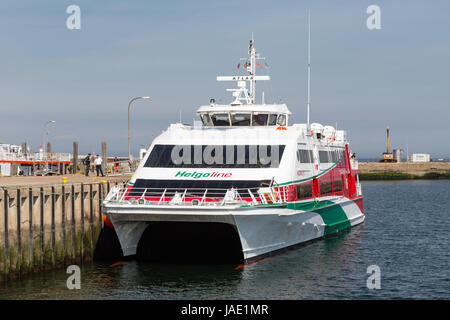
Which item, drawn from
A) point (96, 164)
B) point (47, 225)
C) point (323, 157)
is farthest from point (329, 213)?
point (47, 225)

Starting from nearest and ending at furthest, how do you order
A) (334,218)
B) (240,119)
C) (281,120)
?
(240,119) < (281,120) < (334,218)

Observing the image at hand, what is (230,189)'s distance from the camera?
939 inches

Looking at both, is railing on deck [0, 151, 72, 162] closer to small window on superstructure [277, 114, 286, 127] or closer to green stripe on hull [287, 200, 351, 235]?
green stripe on hull [287, 200, 351, 235]

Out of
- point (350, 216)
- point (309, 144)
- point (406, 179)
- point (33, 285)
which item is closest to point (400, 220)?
point (350, 216)

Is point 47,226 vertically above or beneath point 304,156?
beneath

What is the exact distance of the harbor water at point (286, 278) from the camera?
2086 cm

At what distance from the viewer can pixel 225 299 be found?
20297mm

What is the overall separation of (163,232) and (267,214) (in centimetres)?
573

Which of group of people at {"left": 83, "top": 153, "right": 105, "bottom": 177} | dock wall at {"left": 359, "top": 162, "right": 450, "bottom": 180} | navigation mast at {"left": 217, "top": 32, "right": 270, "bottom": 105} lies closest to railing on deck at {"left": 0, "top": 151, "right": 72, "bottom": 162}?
group of people at {"left": 83, "top": 153, "right": 105, "bottom": 177}

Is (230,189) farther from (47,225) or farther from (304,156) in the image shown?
(47,225)

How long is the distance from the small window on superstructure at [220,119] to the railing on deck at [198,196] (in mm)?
5688

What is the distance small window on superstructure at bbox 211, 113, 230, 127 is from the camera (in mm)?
29094

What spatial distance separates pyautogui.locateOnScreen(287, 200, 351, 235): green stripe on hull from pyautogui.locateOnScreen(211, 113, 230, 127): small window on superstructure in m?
5.42

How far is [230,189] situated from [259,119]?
243 inches
